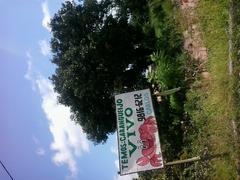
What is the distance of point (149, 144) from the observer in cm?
852

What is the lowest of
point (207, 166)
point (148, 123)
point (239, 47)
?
point (207, 166)

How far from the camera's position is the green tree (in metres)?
14.9

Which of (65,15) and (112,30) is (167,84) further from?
(65,15)

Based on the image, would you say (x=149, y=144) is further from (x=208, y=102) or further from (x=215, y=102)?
(x=208, y=102)

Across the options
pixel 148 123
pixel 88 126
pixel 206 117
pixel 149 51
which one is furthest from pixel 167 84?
pixel 88 126

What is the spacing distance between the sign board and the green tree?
530cm

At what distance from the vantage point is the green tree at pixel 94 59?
48.8ft

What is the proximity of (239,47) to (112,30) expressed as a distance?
7.57 m

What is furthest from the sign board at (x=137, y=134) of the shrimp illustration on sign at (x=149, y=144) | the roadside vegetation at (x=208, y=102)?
the roadside vegetation at (x=208, y=102)

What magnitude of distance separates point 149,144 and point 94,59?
6943 millimetres

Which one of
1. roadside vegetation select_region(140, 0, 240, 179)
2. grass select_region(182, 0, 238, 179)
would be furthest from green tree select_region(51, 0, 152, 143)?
grass select_region(182, 0, 238, 179)

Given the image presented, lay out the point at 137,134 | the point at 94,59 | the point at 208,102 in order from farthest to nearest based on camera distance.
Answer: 1. the point at 94,59
2. the point at 208,102
3. the point at 137,134

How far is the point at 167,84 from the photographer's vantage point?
1162 cm

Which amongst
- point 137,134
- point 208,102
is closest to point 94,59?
point 208,102
